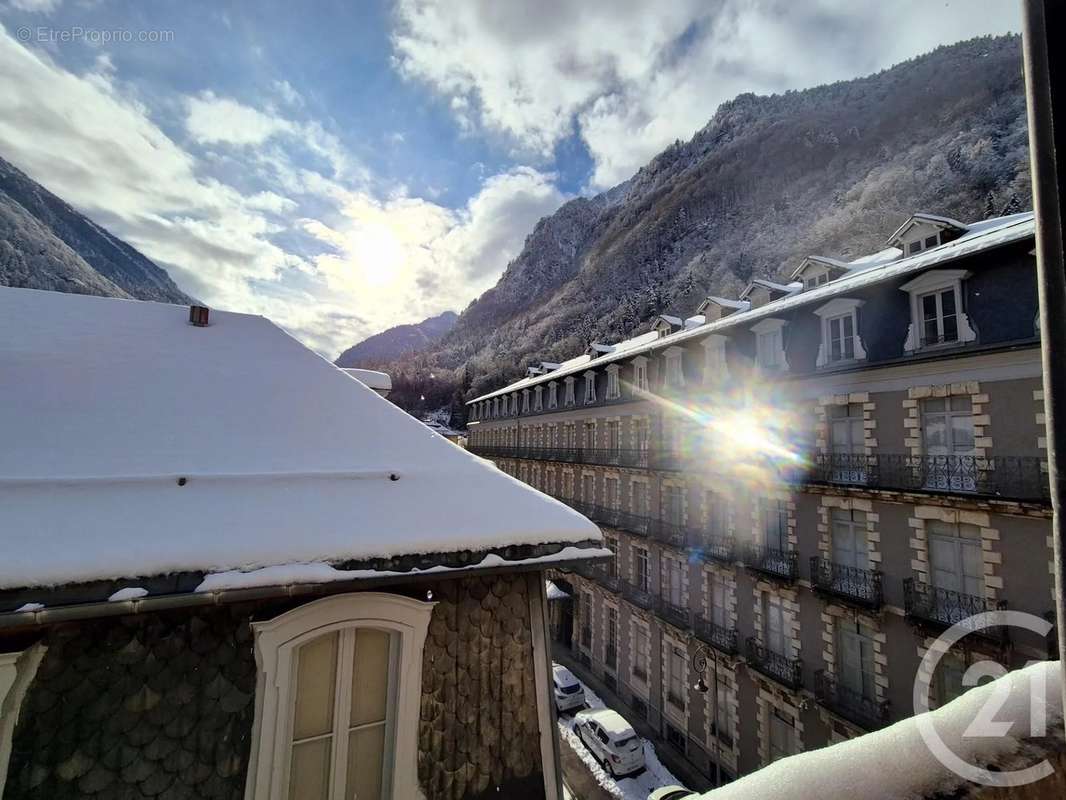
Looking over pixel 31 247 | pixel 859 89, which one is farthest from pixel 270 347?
pixel 859 89

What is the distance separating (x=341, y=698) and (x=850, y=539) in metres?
16.3

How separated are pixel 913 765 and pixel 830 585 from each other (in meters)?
15.5

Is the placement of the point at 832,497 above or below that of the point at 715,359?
below

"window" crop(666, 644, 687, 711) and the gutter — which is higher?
the gutter

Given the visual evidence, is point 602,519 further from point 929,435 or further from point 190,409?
point 190,409

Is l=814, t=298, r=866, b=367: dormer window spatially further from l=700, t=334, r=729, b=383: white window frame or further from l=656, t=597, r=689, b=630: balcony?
l=656, t=597, r=689, b=630: balcony

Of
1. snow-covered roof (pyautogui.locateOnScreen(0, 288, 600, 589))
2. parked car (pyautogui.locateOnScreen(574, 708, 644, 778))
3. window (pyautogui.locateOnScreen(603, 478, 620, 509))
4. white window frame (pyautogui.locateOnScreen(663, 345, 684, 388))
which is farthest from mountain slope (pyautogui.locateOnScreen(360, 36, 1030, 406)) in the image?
snow-covered roof (pyautogui.locateOnScreen(0, 288, 600, 589))

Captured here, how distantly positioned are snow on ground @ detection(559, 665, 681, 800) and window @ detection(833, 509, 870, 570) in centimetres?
1040

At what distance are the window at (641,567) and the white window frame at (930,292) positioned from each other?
49.0 ft

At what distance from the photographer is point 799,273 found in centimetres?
2038

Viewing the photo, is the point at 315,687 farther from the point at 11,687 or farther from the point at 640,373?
the point at 640,373

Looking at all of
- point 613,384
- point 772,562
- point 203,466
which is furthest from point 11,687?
point 613,384

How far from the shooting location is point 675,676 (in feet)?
66.4

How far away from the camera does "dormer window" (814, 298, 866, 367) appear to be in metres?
14.2
